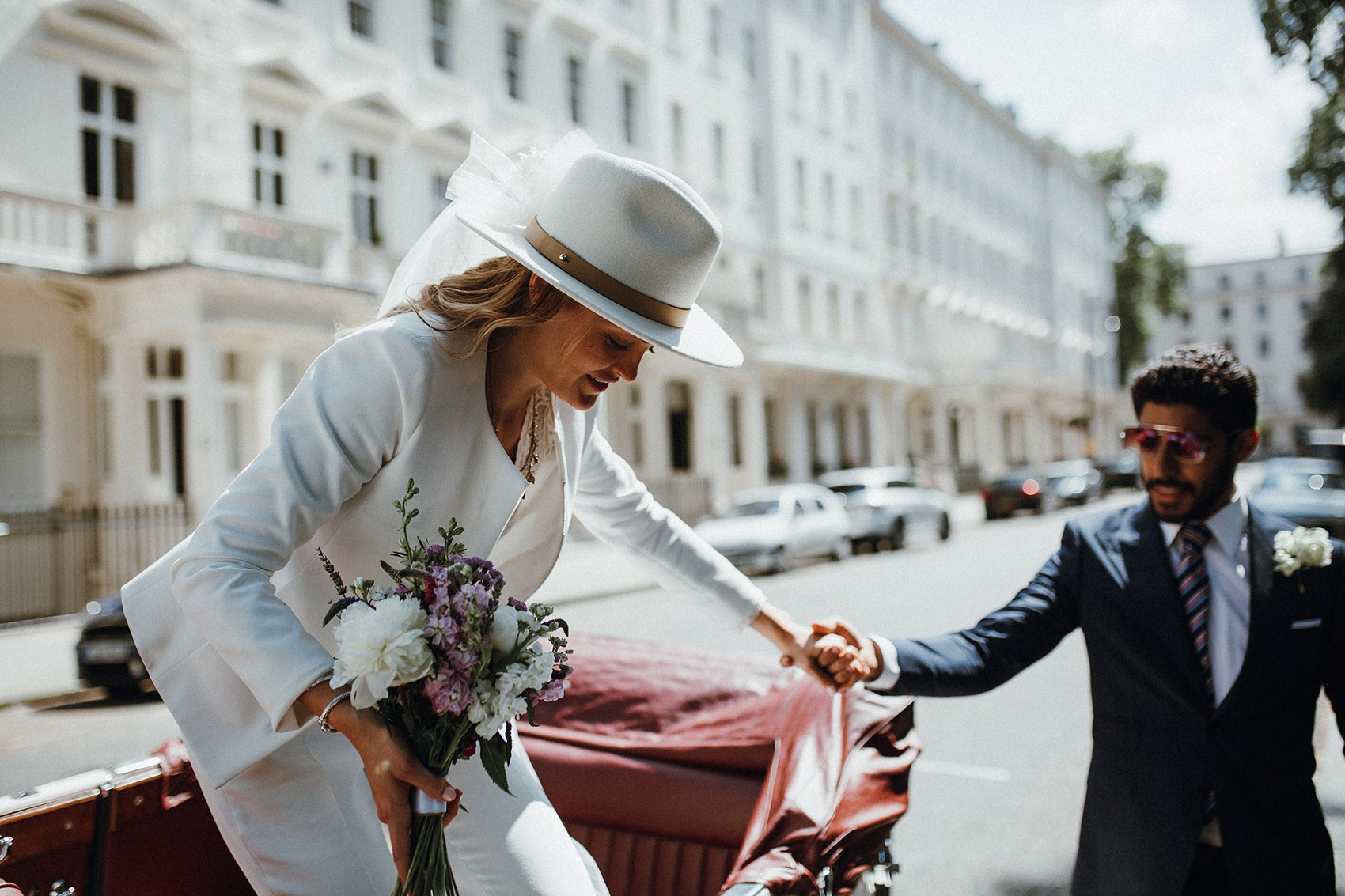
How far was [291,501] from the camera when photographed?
5.54 feet

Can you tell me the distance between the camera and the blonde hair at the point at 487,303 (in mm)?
2004

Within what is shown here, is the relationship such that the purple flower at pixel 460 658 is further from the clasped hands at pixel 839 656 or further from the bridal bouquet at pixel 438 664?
the clasped hands at pixel 839 656

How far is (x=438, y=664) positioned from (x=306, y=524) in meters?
0.37

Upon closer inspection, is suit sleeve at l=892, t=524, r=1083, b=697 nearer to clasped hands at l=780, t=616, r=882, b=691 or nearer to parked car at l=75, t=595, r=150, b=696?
clasped hands at l=780, t=616, r=882, b=691

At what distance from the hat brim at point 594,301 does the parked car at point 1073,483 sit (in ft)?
109

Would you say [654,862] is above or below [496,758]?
below

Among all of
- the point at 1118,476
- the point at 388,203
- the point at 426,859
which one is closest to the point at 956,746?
the point at 426,859

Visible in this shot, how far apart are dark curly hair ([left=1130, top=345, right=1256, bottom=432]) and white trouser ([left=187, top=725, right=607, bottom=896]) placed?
1706 millimetres

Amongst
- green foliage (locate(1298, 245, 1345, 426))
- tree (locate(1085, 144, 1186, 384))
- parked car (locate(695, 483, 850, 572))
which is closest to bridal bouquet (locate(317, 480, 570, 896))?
parked car (locate(695, 483, 850, 572))

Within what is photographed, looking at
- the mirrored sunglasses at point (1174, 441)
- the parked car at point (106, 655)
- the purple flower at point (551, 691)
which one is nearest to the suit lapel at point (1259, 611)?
the mirrored sunglasses at point (1174, 441)

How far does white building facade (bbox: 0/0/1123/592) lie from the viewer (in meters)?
14.3

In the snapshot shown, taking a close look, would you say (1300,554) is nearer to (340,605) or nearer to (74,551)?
(340,605)

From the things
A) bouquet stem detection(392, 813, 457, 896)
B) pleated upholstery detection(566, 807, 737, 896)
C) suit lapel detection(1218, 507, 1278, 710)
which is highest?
suit lapel detection(1218, 507, 1278, 710)

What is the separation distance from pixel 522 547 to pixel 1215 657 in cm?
160
